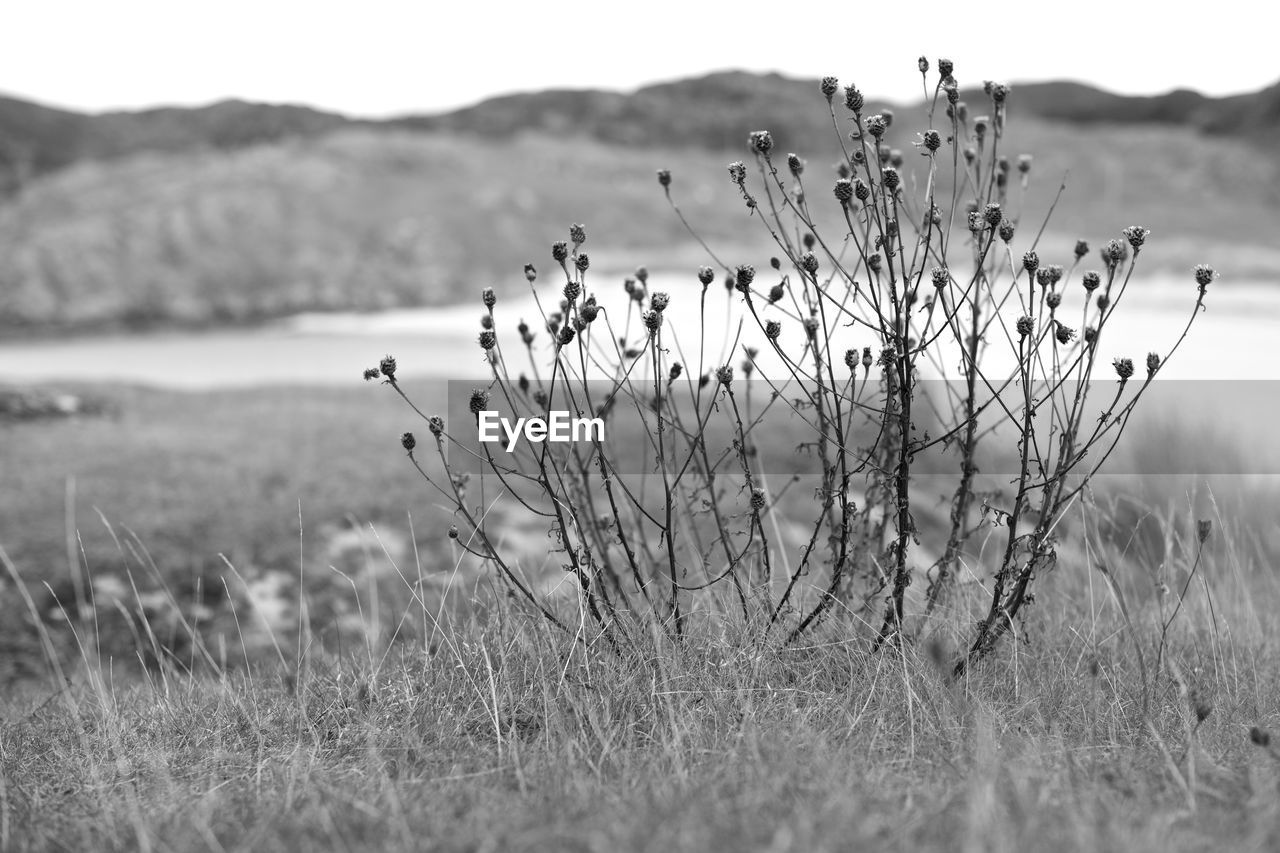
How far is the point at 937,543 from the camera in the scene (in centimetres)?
665

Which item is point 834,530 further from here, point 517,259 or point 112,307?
point 112,307

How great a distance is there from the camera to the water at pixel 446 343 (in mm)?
10758

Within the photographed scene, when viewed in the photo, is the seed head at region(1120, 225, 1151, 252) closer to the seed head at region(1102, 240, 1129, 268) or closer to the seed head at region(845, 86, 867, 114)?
the seed head at region(1102, 240, 1129, 268)

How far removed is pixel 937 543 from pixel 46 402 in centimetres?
756

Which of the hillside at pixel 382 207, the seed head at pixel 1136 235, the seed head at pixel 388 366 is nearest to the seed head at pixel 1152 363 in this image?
the seed head at pixel 1136 235

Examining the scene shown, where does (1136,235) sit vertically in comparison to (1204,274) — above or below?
above

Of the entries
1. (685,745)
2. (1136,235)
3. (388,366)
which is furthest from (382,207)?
(1136,235)

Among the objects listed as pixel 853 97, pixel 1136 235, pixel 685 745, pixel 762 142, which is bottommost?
pixel 685 745

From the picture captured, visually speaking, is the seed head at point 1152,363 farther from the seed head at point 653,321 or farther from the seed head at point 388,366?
the seed head at point 388,366

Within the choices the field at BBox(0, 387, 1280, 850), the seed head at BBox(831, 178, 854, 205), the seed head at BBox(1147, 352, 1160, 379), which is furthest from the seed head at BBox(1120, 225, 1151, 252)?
the field at BBox(0, 387, 1280, 850)

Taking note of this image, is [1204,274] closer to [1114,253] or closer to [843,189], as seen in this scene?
[1114,253]

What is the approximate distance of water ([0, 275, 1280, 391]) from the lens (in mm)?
10758

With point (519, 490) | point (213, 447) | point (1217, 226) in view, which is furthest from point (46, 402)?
point (1217, 226)

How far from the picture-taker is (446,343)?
1431 cm
